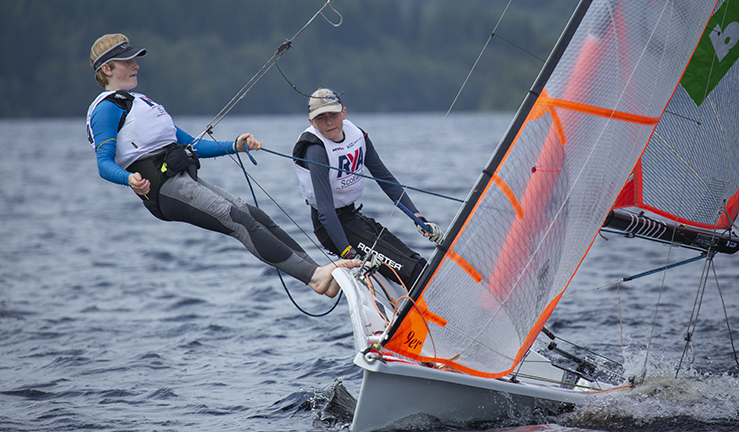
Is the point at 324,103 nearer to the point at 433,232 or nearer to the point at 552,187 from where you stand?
the point at 433,232

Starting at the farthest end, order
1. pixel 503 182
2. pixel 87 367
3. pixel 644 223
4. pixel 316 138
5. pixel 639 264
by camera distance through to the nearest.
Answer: pixel 639 264 → pixel 87 367 → pixel 644 223 → pixel 316 138 → pixel 503 182

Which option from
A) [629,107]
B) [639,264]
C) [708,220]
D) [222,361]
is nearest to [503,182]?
[629,107]

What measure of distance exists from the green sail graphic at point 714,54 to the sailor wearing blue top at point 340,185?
190cm

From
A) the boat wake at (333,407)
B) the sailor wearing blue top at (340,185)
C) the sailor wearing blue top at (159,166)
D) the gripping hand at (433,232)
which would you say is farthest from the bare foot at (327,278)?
the boat wake at (333,407)

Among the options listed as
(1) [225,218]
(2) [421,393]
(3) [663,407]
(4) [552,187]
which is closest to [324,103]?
(1) [225,218]

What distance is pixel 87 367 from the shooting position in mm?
5867

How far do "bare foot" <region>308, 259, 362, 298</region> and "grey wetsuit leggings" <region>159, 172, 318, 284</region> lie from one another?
42mm

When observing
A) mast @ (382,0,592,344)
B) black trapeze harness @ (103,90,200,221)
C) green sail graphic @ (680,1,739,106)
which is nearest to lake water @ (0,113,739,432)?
mast @ (382,0,592,344)

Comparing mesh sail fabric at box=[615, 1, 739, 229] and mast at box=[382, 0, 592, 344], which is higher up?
mesh sail fabric at box=[615, 1, 739, 229]

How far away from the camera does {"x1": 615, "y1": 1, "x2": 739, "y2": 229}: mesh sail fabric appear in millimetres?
4641

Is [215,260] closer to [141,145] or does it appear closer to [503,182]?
[141,145]

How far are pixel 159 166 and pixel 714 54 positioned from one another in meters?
3.47

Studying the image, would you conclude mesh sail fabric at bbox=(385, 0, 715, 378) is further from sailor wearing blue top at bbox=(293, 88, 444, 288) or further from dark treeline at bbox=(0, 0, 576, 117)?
dark treeline at bbox=(0, 0, 576, 117)

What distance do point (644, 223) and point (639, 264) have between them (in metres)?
5.08
